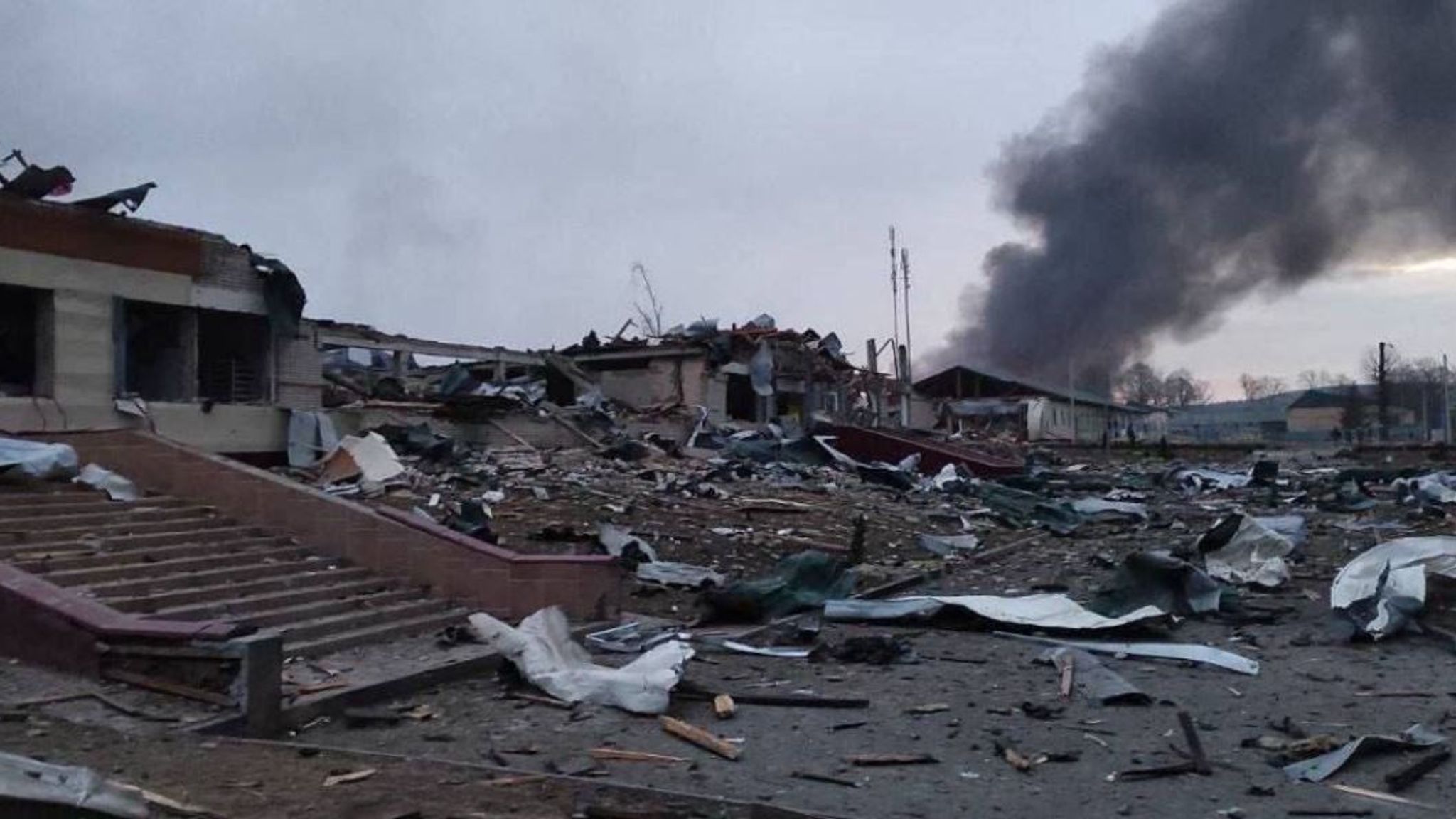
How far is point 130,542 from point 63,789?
6.30m

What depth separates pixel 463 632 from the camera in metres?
10.0

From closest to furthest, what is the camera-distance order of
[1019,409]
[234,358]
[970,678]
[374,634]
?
[970,678]
[374,634]
[234,358]
[1019,409]

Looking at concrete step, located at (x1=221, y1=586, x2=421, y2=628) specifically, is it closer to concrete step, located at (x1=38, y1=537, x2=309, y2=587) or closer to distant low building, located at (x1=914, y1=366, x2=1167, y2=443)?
concrete step, located at (x1=38, y1=537, x2=309, y2=587)

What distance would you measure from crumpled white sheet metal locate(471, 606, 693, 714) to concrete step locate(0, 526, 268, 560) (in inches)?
135

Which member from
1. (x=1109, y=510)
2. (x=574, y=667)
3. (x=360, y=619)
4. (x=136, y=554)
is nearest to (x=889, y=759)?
(x=574, y=667)

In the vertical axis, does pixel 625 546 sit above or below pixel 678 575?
above

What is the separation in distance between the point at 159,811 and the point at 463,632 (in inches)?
194

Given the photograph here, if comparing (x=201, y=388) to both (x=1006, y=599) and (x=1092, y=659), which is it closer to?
(x=1006, y=599)

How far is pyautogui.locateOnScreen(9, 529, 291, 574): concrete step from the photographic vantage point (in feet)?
30.3

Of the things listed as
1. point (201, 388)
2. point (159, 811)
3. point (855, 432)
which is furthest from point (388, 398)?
point (159, 811)

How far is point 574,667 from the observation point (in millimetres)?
8344

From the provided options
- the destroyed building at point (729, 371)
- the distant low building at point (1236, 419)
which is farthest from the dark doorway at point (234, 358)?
the distant low building at point (1236, 419)

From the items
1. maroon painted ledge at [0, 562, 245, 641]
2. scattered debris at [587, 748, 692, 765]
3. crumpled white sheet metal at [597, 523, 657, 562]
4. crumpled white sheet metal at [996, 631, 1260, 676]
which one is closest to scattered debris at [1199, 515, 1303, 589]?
crumpled white sheet metal at [996, 631, 1260, 676]

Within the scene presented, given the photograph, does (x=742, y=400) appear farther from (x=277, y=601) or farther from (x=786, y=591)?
(x=277, y=601)
